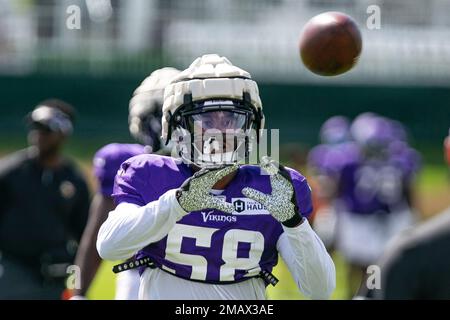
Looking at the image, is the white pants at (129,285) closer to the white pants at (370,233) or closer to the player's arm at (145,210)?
the player's arm at (145,210)

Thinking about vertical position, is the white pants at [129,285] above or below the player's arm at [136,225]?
below

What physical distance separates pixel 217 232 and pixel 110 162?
4.23ft

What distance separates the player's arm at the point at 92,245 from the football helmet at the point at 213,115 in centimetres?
109

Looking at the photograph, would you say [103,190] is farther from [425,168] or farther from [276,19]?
[276,19]

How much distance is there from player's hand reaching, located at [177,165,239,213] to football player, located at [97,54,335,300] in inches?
2.3

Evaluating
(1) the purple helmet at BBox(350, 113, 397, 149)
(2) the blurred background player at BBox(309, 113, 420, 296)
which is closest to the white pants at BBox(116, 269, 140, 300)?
(2) the blurred background player at BBox(309, 113, 420, 296)

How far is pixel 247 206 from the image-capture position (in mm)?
3521

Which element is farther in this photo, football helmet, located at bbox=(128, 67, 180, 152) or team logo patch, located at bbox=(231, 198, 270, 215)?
football helmet, located at bbox=(128, 67, 180, 152)

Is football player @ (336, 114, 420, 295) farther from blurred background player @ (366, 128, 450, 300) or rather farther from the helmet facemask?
blurred background player @ (366, 128, 450, 300)

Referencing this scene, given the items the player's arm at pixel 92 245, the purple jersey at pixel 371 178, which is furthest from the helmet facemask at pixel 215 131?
the purple jersey at pixel 371 178

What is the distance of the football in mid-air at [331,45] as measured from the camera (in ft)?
14.0

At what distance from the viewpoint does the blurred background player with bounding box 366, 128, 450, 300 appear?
2.62 metres

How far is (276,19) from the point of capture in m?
21.0

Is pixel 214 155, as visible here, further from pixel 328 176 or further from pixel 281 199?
pixel 328 176
